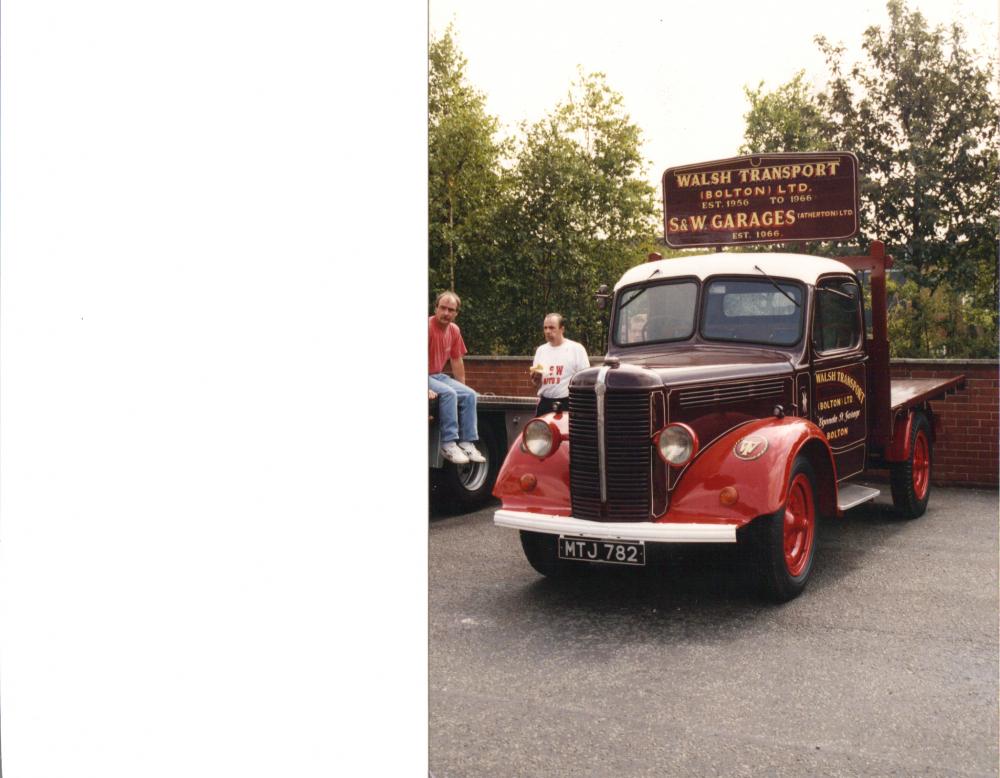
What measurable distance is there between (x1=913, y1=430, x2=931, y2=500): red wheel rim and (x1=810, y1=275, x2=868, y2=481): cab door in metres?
0.63

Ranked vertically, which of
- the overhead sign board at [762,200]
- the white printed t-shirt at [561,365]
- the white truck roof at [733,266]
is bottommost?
the white printed t-shirt at [561,365]

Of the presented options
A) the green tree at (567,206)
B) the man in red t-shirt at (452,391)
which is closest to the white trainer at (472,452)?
the man in red t-shirt at (452,391)

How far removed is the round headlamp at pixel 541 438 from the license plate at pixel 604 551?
1.38 ft

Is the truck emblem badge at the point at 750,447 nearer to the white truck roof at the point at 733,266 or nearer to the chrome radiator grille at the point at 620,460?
the chrome radiator grille at the point at 620,460

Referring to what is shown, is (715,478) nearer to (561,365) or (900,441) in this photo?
(561,365)

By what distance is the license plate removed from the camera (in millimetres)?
3398

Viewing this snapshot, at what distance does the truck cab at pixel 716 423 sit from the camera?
351cm

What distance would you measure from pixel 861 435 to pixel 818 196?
1.97 meters

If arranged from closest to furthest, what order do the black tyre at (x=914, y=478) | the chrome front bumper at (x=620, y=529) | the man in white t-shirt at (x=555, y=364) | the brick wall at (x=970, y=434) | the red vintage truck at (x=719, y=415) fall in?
the man in white t-shirt at (x=555, y=364)
the chrome front bumper at (x=620, y=529)
the red vintage truck at (x=719, y=415)
the black tyre at (x=914, y=478)
the brick wall at (x=970, y=434)

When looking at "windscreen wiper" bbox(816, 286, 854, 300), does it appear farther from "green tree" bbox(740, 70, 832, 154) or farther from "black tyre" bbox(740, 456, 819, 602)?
"green tree" bbox(740, 70, 832, 154)

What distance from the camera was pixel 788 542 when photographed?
12.5 feet

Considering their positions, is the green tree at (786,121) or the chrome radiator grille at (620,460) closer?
the green tree at (786,121)

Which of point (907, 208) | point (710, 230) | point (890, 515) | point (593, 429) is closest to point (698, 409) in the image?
point (593, 429)

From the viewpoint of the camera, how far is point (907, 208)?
3.15 metres
